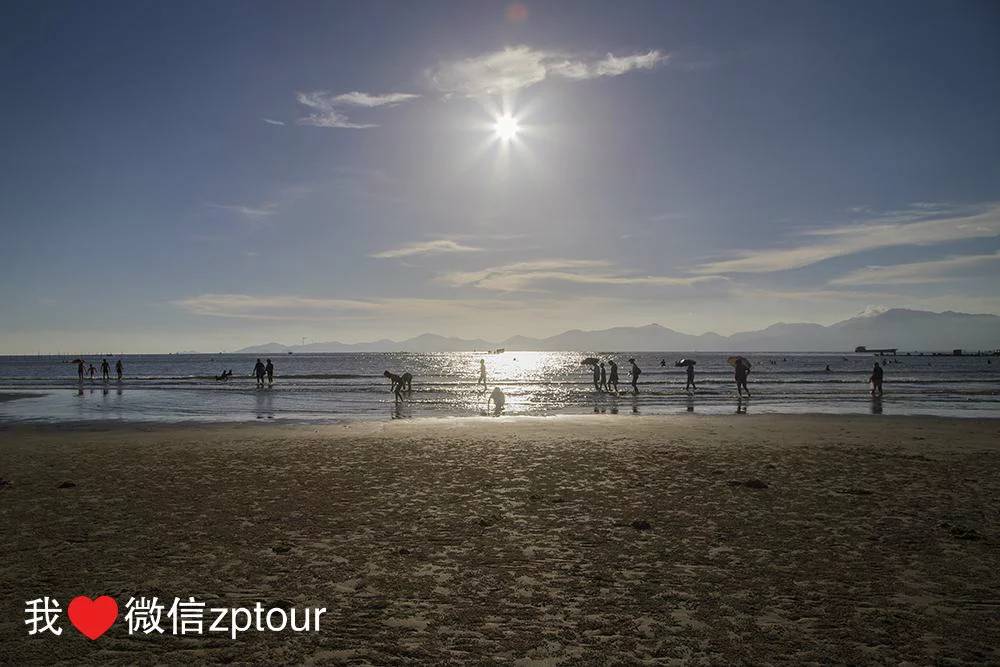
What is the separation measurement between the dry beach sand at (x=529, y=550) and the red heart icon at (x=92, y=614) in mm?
133

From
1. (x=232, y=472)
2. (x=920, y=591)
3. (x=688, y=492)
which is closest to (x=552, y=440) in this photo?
(x=688, y=492)

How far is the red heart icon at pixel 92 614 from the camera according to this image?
5840 mm

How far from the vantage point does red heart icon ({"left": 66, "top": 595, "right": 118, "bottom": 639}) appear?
5.84 metres

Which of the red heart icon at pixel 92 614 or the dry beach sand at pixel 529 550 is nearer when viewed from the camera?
the dry beach sand at pixel 529 550

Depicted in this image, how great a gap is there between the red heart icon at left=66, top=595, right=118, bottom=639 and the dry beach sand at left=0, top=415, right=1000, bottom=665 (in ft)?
0.44

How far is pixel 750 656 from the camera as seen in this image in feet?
16.9

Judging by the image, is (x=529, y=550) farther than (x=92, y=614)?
Yes

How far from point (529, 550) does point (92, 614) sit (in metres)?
4.91

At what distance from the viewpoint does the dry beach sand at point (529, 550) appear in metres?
5.45

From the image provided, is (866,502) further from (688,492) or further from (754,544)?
(754,544)

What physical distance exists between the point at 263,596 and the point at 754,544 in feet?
20.6

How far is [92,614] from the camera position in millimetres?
6121

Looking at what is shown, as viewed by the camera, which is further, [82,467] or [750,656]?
[82,467]

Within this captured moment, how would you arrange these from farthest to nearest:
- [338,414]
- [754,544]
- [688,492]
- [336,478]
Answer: [338,414] → [336,478] → [688,492] → [754,544]
